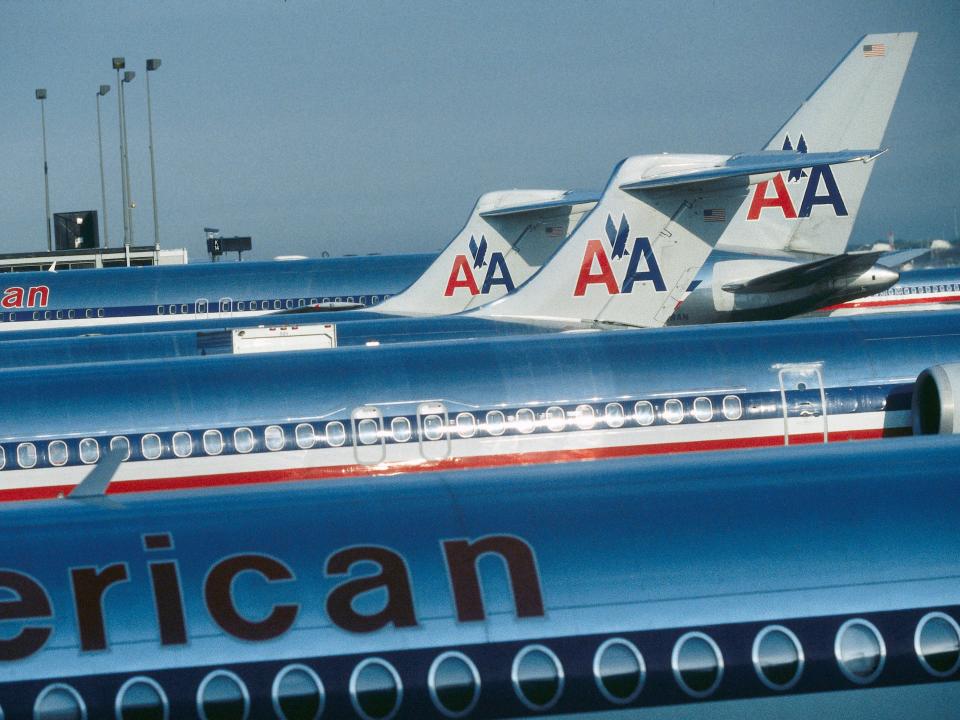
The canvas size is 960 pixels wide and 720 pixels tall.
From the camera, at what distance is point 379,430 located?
14703mm

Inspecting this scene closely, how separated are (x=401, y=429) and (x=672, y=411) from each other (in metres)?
3.47

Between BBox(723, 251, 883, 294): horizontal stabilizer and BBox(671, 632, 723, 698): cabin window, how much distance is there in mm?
13389

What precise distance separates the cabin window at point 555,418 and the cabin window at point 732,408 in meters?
2.08

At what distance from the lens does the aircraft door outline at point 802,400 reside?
49.0 ft

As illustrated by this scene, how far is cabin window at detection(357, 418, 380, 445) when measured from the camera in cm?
1466

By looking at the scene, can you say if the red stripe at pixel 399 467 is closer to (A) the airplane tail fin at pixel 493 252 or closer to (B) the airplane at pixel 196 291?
(A) the airplane tail fin at pixel 493 252

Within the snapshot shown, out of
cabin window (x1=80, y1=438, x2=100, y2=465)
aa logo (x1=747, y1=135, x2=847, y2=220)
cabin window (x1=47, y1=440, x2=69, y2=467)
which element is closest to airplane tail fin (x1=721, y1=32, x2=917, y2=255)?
aa logo (x1=747, y1=135, x2=847, y2=220)

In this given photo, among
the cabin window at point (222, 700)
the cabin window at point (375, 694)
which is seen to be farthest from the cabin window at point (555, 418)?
the cabin window at point (222, 700)

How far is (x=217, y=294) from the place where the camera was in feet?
113

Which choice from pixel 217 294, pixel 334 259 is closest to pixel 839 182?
pixel 334 259

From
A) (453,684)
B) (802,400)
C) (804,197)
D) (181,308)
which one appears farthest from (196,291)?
(453,684)

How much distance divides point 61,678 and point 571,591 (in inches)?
110

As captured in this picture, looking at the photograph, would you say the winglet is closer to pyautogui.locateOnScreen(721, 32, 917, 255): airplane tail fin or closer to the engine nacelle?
the engine nacelle

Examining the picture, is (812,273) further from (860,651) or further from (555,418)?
(860,651)
